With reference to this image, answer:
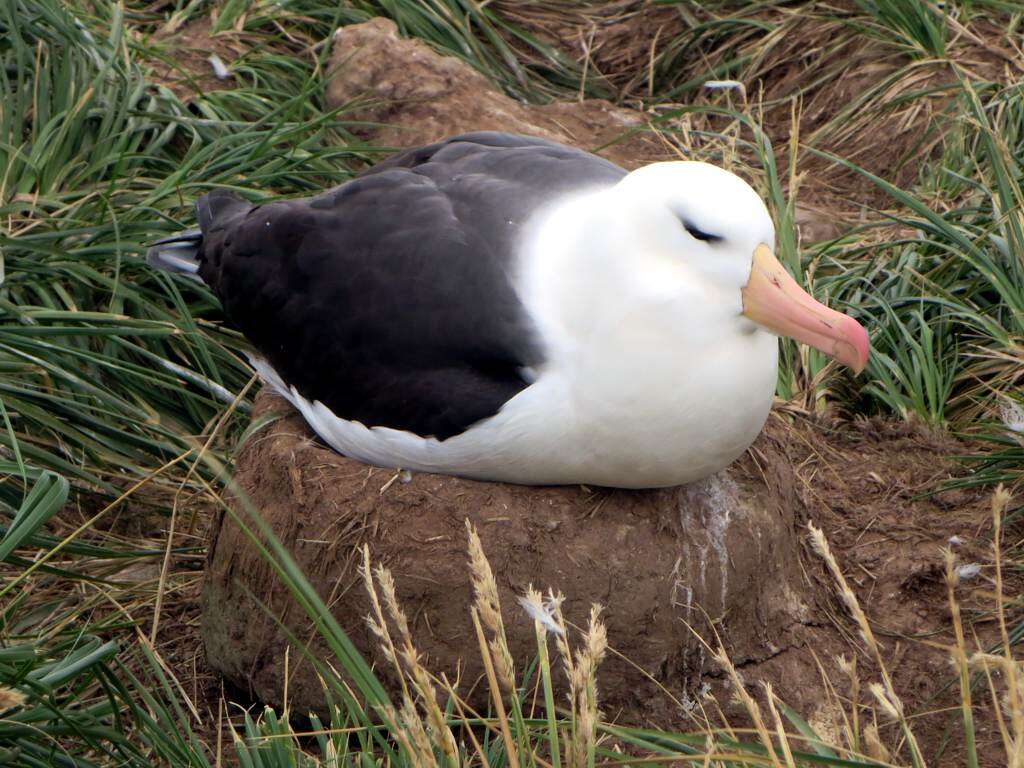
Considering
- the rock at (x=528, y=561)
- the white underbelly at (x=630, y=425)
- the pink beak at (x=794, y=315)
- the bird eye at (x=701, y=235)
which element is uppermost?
the bird eye at (x=701, y=235)

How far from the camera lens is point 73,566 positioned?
182 inches

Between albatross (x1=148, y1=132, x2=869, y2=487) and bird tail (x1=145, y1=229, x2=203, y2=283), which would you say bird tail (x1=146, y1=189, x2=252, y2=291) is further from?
albatross (x1=148, y1=132, x2=869, y2=487)

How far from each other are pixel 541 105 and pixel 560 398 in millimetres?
4165

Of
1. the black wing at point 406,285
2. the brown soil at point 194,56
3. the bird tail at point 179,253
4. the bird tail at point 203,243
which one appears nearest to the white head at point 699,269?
the black wing at point 406,285

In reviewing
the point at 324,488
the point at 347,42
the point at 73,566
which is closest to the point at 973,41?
the point at 347,42

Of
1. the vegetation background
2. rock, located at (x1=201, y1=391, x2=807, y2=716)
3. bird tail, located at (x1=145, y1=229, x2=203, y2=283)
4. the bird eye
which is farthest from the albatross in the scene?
bird tail, located at (x1=145, y1=229, x2=203, y2=283)

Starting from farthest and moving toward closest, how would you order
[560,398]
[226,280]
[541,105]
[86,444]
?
[541,105], [86,444], [226,280], [560,398]

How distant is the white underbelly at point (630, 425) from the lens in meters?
3.48

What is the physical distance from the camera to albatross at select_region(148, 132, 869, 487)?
347 centimetres

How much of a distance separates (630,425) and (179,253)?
2.02 m

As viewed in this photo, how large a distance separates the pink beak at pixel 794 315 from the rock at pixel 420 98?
3206 mm

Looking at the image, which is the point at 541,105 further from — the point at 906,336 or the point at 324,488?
the point at 324,488

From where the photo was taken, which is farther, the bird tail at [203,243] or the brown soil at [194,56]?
the brown soil at [194,56]

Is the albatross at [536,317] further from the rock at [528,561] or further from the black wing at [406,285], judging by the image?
the rock at [528,561]
